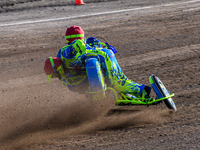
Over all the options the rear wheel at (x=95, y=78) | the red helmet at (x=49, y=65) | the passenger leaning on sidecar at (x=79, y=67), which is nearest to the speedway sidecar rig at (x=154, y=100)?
the passenger leaning on sidecar at (x=79, y=67)

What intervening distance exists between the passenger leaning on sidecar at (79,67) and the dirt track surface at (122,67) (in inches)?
17.3

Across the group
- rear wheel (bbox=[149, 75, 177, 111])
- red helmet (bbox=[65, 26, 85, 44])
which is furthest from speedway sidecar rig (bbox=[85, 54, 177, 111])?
red helmet (bbox=[65, 26, 85, 44])

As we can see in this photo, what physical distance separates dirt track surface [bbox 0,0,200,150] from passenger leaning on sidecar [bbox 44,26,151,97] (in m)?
0.44

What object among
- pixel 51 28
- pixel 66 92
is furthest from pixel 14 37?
pixel 66 92

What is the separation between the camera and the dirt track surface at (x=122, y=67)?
20.6ft

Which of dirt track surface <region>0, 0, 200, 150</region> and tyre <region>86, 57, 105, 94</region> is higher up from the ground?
tyre <region>86, 57, 105, 94</region>

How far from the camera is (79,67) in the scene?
6.88 metres

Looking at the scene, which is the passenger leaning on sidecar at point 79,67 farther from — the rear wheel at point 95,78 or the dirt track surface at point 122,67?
the dirt track surface at point 122,67

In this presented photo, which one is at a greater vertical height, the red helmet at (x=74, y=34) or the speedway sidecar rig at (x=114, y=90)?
the red helmet at (x=74, y=34)

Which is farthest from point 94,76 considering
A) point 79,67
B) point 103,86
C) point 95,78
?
point 79,67

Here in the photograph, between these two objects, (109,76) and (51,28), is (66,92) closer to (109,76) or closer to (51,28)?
(109,76)

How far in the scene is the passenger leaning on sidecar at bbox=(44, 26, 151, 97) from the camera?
266 inches

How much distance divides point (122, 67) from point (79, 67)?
353cm

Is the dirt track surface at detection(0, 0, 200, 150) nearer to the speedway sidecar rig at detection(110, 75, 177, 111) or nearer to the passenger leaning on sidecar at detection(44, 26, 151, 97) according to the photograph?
the speedway sidecar rig at detection(110, 75, 177, 111)
